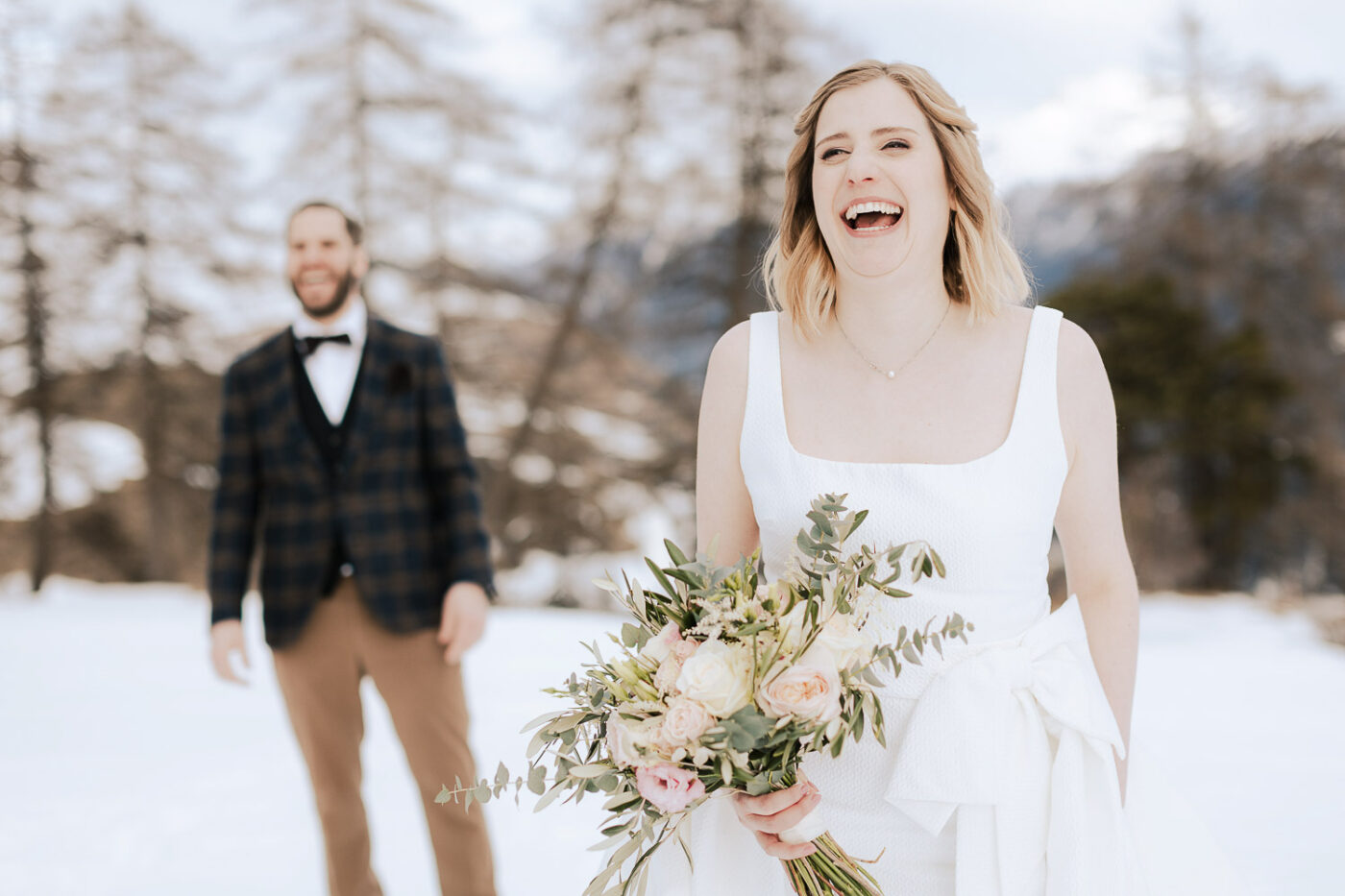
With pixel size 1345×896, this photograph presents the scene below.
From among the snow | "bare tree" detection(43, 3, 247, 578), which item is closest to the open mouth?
"bare tree" detection(43, 3, 247, 578)

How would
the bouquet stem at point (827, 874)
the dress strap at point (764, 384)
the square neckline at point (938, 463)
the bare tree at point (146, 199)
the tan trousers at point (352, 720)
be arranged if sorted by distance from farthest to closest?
the bare tree at point (146, 199)
the tan trousers at point (352, 720)
the dress strap at point (764, 384)
the square neckline at point (938, 463)
the bouquet stem at point (827, 874)

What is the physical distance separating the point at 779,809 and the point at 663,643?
27 centimetres

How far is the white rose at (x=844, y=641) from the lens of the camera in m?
1.32

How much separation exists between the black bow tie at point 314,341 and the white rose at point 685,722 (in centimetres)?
222

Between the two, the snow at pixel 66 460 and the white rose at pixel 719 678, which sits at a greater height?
the white rose at pixel 719 678

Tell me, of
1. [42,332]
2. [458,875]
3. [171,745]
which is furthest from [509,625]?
[42,332]

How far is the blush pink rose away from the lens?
4.16 ft

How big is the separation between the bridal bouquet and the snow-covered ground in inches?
109

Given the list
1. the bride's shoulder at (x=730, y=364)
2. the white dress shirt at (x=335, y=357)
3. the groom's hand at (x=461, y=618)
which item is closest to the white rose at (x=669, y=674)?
the bride's shoulder at (x=730, y=364)

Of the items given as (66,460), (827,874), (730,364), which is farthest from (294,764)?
(66,460)

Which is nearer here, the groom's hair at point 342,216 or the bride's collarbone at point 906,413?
the bride's collarbone at point 906,413

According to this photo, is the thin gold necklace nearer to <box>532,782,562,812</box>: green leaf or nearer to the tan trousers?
<box>532,782,562,812</box>: green leaf

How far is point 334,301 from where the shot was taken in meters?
3.11

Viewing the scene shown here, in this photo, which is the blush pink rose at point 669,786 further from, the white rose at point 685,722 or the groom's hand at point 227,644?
the groom's hand at point 227,644
